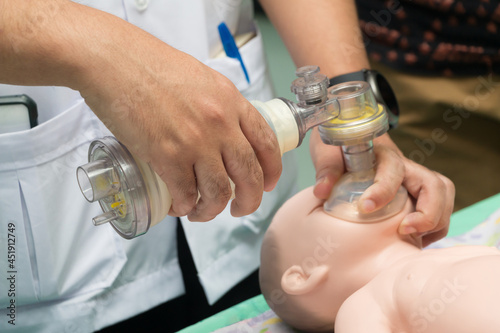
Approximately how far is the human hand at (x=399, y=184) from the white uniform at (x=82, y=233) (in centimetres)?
16

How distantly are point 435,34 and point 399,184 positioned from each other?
772 millimetres

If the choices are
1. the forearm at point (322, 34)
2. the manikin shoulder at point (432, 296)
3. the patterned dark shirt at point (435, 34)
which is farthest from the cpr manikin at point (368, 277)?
the patterned dark shirt at point (435, 34)

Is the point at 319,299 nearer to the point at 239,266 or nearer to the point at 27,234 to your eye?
the point at 239,266

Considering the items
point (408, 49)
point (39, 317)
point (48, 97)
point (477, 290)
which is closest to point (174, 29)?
point (48, 97)

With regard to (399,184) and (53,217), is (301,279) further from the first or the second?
(53,217)

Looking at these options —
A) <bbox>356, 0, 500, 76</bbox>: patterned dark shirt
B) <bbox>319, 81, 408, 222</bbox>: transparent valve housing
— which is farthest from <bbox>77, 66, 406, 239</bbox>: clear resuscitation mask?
<bbox>356, 0, 500, 76</bbox>: patterned dark shirt

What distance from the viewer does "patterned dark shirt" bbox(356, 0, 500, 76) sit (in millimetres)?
1402

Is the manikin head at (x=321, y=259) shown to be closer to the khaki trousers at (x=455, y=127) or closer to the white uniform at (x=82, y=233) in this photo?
the white uniform at (x=82, y=233)

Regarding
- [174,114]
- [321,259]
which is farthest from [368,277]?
[174,114]

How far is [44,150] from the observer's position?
0.76 metres

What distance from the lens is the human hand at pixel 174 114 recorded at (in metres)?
0.55

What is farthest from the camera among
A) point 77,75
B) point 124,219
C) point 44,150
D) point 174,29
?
point 174,29

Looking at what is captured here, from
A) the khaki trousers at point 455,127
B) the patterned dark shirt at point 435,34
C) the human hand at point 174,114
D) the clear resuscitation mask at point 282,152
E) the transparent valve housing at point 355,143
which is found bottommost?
the khaki trousers at point 455,127

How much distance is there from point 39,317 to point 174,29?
476 millimetres
